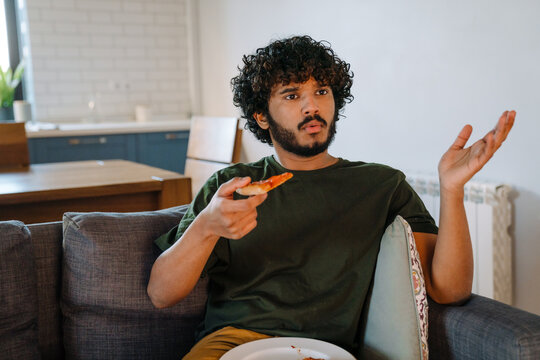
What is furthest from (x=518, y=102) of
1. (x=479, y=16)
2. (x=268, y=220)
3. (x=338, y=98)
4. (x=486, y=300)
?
(x=268, y=220)

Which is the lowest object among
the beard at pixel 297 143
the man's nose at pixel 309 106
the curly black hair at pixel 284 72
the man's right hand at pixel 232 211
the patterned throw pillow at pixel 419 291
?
the patterned throw pillow at pixel 419 291

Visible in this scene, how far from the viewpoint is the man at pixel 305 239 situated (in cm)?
132

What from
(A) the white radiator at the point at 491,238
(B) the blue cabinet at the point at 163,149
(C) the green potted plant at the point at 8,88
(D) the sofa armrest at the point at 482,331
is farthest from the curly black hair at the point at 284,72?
(C) the green potted plant at the point at 8,88

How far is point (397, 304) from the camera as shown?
→ 1309 millimetres

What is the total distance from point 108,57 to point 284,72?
3.92 metres

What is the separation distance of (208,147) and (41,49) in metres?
2.45

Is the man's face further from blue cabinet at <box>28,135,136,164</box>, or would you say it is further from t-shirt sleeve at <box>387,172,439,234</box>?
blue cabinet at <box>28,135,136,164</box>

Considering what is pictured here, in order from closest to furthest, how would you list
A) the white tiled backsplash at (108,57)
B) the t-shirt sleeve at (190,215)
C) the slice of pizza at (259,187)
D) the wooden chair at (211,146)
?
1. the slice of pizza at (259,187)
2. the t-shirt sleeve at (190,215)
3. the wooden chair at (211,146)
4. the white tiled backsplash at (108,57)

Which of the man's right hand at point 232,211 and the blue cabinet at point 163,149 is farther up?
the man's right hand at point 232,211

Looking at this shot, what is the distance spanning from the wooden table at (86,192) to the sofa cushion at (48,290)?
76 cm

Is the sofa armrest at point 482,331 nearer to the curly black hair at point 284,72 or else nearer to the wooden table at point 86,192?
the curly black hair at point 284,72

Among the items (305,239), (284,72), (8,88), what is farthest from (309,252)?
(8,88)

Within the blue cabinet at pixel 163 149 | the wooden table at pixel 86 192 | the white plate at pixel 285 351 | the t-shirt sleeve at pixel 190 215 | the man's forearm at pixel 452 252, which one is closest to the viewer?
the white plate at pixel 285 351

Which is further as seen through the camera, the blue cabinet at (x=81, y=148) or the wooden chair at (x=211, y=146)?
the blue cabinet at (x=81, y=148)
